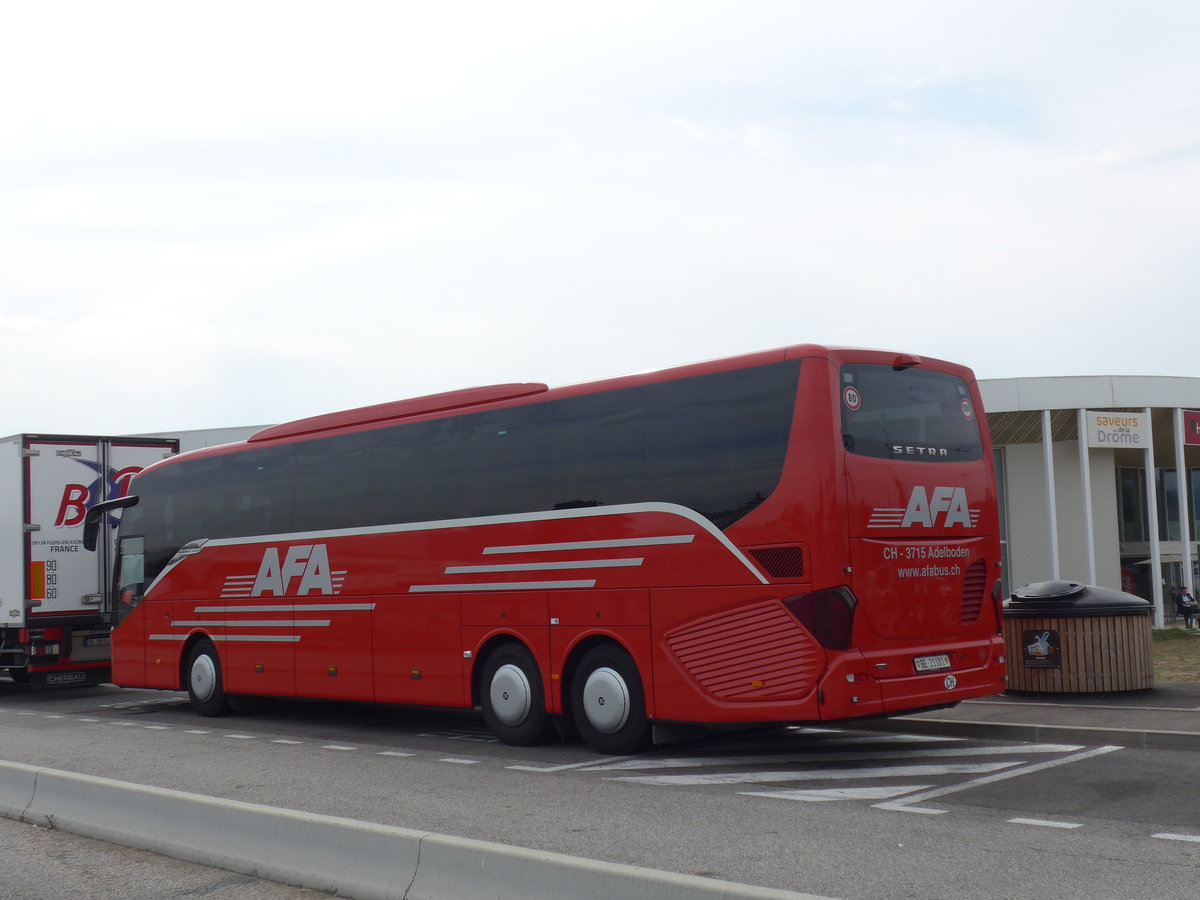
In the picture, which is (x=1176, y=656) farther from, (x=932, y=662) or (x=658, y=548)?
(x=658, y=548)

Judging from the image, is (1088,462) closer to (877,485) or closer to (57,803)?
(877,485)

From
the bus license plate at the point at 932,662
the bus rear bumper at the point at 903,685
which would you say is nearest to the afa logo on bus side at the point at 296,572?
the bus rear bumper at the point at 903,685

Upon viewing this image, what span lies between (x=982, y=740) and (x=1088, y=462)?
26426 millimetres

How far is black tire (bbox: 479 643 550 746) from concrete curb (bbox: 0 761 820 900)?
435 centimetres

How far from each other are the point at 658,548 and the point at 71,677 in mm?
11872

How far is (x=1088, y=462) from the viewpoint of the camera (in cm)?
3538

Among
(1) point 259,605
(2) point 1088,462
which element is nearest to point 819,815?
(1) point 259,605

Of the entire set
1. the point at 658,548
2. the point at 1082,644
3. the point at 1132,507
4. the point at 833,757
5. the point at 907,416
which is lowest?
the point at 833,757

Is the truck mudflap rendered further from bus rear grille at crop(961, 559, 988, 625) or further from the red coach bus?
bus rear grille at crop(961, 559, 988, 625)

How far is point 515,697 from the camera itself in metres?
11.8

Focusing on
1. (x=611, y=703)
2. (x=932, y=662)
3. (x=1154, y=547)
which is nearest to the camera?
(x=932, y=662)

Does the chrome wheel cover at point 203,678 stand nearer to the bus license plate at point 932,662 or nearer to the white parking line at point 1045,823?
the bus license plate at point 932,662

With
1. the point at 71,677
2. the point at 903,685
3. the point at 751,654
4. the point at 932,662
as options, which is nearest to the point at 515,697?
the point at 751,654

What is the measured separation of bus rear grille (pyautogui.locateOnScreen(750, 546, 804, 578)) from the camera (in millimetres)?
9539
